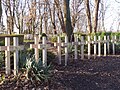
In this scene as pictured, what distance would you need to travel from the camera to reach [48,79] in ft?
24.0

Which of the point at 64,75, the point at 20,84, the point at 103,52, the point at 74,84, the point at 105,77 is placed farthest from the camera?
the point at 103,52

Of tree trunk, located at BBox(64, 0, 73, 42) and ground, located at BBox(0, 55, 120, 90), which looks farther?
tree trunk, located at BBox(64, 0, 73, 42)

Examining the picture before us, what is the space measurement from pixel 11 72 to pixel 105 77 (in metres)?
2.98

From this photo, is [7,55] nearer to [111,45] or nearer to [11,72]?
[11,72]

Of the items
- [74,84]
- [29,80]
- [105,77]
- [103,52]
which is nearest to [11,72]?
[29,80]

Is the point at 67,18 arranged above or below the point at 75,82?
above

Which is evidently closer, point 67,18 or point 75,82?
point 75,82

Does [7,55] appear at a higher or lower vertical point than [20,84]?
higher

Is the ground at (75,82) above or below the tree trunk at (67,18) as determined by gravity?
below

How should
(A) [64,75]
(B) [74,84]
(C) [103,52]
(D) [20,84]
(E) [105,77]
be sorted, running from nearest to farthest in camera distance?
(D) [20,84] → (B) [74,84] → (A) [64,75] → (E) [105,77] → (C) [103,52]

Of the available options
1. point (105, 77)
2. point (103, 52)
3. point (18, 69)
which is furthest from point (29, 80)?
point (103, 52)

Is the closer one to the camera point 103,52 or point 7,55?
point 7,55

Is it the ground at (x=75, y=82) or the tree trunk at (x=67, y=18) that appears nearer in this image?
the ground at (x=75, y=82)

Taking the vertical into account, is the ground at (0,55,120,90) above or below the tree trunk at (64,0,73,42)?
below
